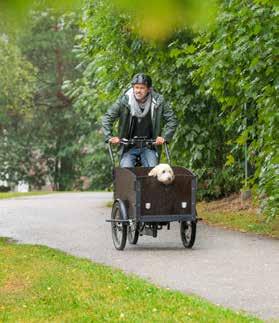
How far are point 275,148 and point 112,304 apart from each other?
5.55 meters

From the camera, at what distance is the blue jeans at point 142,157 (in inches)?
395

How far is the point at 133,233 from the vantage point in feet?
33.1

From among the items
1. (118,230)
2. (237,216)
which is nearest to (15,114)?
(237,216)

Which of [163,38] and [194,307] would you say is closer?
[163,38]

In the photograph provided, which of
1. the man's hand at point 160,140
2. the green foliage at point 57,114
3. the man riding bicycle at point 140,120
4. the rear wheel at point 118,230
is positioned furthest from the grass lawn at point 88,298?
the green foliage at point 57,114

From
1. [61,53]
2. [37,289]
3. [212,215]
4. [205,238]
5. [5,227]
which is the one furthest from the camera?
[61,53]

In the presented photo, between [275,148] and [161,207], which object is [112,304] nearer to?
[161,207]

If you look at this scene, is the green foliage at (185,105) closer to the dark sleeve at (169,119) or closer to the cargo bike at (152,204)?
the dark sleeve at (169,119)

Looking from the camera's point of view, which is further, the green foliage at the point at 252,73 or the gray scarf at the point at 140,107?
the green foliage at the point at 252,73

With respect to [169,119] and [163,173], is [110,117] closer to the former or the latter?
[169,119]

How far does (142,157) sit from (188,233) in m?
1.00

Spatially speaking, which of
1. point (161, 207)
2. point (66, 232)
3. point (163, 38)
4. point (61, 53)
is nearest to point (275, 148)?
point (161, 207)

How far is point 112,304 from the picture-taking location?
235 inches

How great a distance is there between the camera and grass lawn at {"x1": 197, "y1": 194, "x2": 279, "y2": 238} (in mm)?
12273
